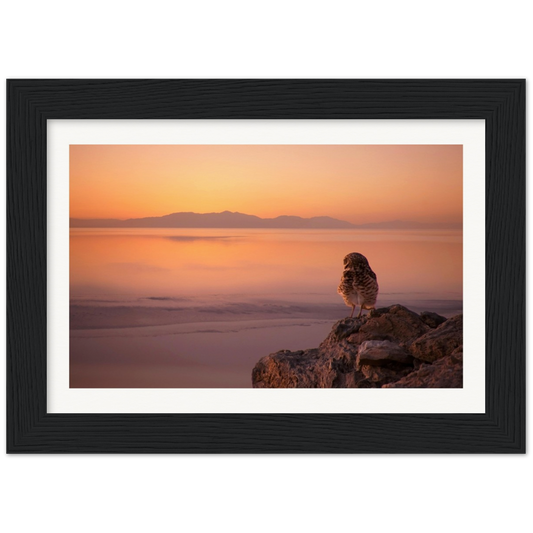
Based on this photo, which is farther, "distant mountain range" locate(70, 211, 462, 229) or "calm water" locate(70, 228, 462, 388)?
"distant mountain range" locate(70, 211, 462, 229)

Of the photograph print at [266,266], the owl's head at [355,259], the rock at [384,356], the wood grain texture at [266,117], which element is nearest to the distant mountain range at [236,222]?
the photograph print at [266,266]

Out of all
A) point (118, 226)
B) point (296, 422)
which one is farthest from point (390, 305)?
point (118, 226)

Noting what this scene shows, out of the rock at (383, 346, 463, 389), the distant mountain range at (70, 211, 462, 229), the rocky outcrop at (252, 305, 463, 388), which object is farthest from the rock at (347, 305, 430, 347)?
the distant mountain range at (70, 211, 462, 229)

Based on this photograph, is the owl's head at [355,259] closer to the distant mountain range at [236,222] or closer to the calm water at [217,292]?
the calm water at [217,292]

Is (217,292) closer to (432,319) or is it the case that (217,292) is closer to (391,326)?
(391,326)

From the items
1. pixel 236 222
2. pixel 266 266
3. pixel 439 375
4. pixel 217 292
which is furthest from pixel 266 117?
pixel 439 375

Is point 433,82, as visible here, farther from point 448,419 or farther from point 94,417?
point 94,417

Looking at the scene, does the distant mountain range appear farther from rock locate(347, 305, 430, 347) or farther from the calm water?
rock locate(347, 305, 430, 347)
